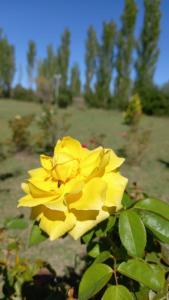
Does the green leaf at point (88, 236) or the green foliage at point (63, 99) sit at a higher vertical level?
the green leaf at point (88, 236)

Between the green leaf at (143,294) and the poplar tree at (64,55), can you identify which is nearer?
the green leaf at (143,294)

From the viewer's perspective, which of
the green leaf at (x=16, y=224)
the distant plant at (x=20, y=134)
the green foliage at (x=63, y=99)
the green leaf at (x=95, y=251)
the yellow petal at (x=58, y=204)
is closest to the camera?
the yellow petal at (x=58, y=204)

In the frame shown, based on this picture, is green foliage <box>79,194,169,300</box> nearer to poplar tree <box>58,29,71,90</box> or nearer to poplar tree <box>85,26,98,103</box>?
poplar tree <box>85,26,98,103</box>

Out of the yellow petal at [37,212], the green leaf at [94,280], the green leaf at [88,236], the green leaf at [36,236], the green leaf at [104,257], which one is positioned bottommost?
the green leaf at [94,280]

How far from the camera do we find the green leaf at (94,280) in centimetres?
71

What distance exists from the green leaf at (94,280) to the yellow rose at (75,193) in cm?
11

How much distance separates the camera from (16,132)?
715 cm

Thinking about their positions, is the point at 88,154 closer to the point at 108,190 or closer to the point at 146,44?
the point at 108,190

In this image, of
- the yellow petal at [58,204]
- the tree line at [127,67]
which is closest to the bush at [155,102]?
the tree line at [127,67]

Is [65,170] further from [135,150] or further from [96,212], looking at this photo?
[135,150]

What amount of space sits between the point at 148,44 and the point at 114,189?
25297 mm

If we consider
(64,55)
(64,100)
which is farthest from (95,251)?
(64,55)

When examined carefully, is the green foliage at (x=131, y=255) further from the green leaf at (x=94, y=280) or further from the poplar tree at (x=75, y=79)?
the poplar tree at (x=75, y=79)

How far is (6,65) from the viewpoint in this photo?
117 ft
